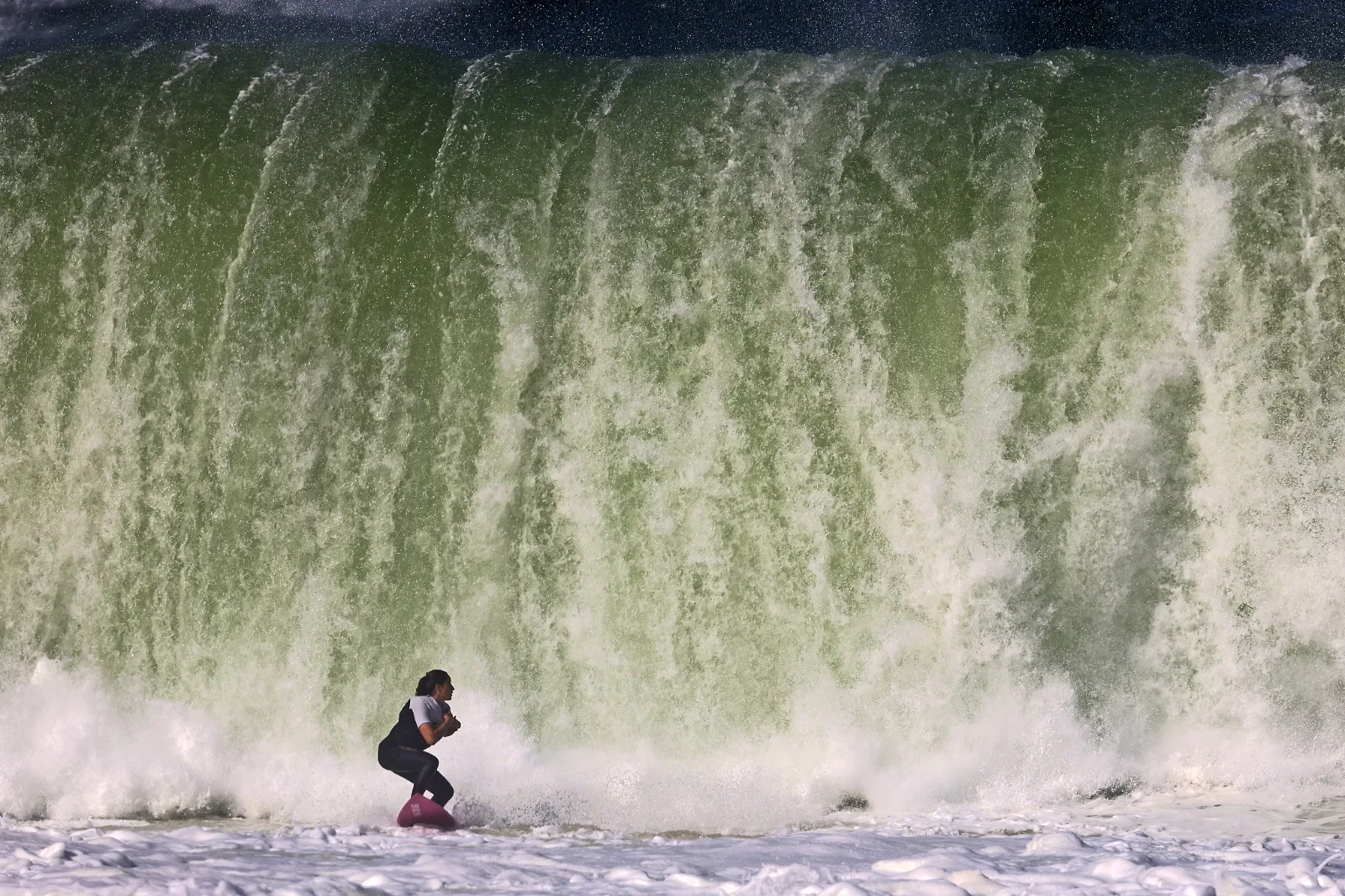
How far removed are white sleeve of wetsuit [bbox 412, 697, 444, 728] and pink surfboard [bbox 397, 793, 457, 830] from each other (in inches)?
16.3

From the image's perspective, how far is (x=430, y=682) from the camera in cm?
805

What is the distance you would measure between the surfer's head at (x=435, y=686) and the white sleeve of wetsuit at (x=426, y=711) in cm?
3

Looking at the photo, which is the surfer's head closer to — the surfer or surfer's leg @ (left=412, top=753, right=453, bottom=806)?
the surfer

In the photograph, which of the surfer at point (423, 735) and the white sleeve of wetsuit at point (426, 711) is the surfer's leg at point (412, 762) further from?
the white sleeve of wetsuit at point (426, 711)

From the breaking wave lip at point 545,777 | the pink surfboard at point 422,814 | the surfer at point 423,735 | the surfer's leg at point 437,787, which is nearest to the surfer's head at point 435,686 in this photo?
the surfer at point 423,735

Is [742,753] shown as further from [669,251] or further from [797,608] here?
[669,251]

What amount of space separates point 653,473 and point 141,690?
3.52m

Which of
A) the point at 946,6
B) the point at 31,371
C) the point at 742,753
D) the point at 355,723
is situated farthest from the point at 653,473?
the point at 946,6

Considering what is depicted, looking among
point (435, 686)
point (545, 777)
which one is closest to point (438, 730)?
point (435, 686)

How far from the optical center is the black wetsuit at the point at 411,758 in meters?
8.09

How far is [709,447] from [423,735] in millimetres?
2531

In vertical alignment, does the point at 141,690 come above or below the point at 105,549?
below

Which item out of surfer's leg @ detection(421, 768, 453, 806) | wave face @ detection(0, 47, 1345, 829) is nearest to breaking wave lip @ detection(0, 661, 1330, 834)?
wave face @ detection(0, 47, 1345, 829)

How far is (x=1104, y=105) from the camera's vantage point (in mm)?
9766
